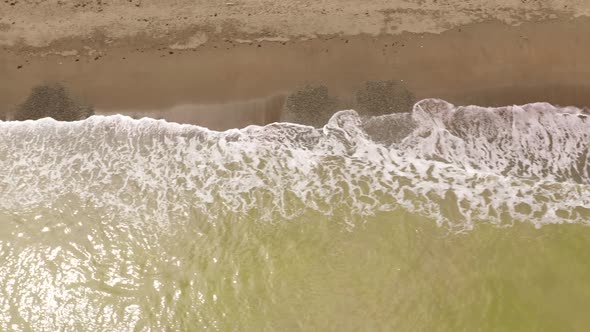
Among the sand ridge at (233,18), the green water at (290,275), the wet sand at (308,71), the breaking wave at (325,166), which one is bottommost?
the green water at (290,275)

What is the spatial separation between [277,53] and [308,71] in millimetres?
541

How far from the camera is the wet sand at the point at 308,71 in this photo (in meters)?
6.86

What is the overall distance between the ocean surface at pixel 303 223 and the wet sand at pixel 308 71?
26cm

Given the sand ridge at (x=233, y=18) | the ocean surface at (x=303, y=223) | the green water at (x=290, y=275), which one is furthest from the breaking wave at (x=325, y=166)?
the sand ridge at (x=233, y=18)

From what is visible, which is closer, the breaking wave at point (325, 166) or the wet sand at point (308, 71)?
the breaking wave at point (325, 166)

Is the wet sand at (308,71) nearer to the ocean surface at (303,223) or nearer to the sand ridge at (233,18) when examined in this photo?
the sand ridge at (233,18)

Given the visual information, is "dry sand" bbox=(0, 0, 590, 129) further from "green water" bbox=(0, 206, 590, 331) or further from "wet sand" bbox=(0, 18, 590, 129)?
"green water" bbox=(0, 206, 590, 331)

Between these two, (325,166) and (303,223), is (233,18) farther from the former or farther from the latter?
(303,223)

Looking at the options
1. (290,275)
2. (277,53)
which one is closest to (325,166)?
(290,275)

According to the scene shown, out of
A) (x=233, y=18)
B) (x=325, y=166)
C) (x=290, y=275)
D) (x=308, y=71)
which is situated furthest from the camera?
(x=233, y=18)

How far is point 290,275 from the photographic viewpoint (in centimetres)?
587

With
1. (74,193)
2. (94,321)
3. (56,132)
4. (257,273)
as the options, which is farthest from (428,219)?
(56,132)

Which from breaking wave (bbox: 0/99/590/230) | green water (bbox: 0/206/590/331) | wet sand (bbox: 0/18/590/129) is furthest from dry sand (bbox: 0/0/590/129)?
green water (bbox: 0/206/590/331)

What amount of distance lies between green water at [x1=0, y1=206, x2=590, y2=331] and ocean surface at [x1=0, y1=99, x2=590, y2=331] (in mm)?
17
